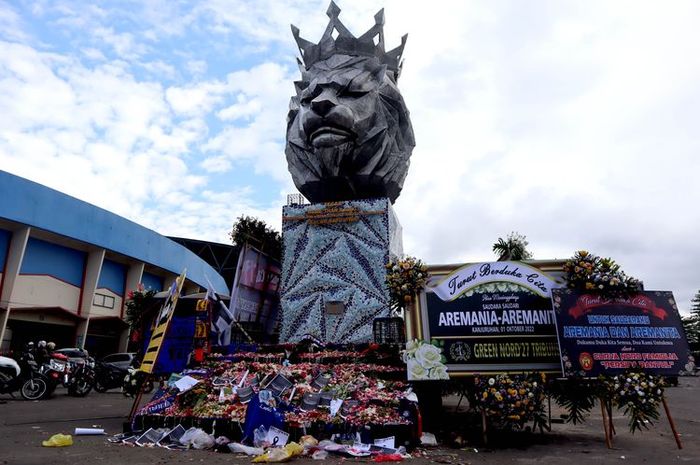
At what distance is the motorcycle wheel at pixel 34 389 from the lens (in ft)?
42.9

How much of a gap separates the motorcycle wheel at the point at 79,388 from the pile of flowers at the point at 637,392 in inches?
574

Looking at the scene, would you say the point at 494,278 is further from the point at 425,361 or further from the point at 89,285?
the point at 89,285

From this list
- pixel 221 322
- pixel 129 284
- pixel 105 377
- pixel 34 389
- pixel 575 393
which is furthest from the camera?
pixel 129 284

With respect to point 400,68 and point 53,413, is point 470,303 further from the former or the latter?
point 400,68

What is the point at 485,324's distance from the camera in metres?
8.17

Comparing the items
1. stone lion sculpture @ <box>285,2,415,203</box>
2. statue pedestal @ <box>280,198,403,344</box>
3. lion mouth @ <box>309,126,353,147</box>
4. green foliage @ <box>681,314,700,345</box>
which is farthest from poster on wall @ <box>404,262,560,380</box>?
green foliage @ <box>681,314,700,345</box>

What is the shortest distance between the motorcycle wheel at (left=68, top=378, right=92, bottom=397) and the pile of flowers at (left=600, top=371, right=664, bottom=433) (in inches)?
574

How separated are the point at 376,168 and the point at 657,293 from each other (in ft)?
40.6

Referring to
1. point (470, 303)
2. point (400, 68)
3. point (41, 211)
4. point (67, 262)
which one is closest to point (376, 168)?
point (400, 68)

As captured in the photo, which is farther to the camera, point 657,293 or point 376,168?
point 376,168

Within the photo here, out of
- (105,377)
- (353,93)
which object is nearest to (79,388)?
(105,377)

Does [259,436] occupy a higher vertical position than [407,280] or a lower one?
lower

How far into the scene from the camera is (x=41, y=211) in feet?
71.3

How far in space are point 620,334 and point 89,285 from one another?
25383 millimetres
